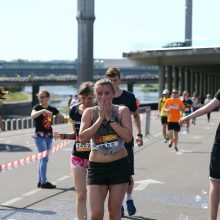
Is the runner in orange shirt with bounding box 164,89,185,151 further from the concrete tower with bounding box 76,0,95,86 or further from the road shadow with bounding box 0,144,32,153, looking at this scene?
the concrete tower with bounding box 76,0,95,86

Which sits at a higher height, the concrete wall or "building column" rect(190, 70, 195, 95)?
"building column" rect(190, 70, 195, 95)

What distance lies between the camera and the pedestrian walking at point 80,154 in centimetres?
708

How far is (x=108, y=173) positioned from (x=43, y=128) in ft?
17.8

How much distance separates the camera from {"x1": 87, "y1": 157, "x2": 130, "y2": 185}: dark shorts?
5.94m

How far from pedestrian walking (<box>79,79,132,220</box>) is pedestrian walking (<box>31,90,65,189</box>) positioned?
198 inches

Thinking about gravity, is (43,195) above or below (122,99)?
below

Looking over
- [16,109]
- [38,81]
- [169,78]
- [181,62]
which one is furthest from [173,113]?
[38,81]

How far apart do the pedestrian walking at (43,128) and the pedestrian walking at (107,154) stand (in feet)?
16.5

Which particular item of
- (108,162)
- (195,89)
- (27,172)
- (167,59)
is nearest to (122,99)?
(108,162)

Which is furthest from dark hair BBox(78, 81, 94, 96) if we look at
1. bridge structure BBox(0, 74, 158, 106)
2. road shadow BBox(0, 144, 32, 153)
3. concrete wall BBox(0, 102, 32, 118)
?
bridge structure BBox(0, 74, 158, 106)

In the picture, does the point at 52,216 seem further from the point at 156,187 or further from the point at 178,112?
the point at 178,112

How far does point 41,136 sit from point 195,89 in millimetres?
78755

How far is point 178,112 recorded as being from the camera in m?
18.8

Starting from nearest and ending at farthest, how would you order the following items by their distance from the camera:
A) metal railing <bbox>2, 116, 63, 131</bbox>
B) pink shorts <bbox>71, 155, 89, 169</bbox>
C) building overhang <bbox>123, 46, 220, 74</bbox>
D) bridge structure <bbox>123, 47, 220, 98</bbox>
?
pink shorts <bbox>71, 155, 89, 169</bbox>
metal railing <bbox>2, 116, 63, 131</bbox>
building overhang <bbox>123, 46, 220, 74</bbox>
bridge structure <bbox>123, 47, 220, 98</bbox>
